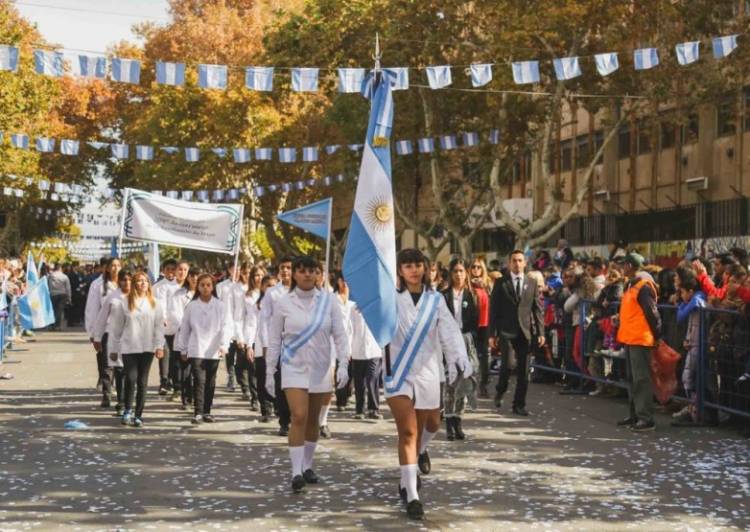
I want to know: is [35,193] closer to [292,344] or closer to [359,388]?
[359,388]

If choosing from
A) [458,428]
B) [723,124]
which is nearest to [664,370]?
[458,428]

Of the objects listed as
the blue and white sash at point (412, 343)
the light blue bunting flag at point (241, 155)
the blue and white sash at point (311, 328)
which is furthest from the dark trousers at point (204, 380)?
the light blue bunting flag at point (241, 155)

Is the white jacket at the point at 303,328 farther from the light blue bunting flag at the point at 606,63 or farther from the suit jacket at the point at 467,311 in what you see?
the light blue bunting flag at the point at 606,63

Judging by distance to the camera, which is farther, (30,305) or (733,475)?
(30,305)

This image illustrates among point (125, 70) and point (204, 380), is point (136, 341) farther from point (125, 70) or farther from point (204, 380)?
point (125, 70)

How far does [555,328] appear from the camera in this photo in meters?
19.8

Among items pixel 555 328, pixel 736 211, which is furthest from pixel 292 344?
pixel 736 211

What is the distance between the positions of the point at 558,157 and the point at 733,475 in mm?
39785

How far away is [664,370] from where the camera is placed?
1508cm

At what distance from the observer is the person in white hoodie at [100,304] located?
16.6 metres

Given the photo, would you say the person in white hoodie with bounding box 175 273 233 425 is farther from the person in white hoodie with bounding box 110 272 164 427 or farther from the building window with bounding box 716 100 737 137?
the building window with bounding box 716 100 737 137

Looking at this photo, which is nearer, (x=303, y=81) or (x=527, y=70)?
(x=527, y=70)

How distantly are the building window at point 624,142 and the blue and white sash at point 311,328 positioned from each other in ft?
112

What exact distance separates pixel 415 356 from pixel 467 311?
5127mm
